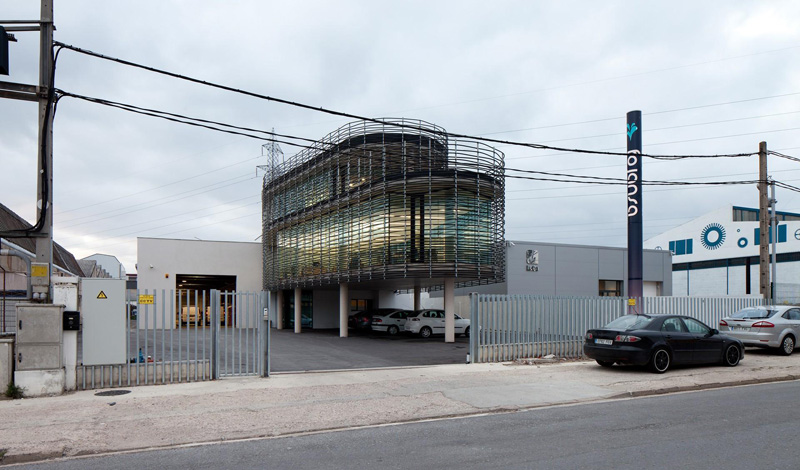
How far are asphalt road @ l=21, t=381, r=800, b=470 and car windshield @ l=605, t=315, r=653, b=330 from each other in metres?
4.35

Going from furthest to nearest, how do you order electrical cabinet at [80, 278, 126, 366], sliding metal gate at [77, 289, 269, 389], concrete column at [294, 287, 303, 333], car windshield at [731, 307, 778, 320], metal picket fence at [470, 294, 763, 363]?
concrete column at [294, 287, 303, 333], car windshield at [731, 307, 778, 320], metal picket fence at [470, 294, 763, 363], sliding metal gate at [77, 289, 269, 389], electrical cabinet at [80, 278, 126, 366]

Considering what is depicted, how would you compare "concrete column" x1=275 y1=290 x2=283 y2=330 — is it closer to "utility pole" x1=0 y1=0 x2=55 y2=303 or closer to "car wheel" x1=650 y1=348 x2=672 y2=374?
"utility pole" x1=0 y1=0 x2=55 y2=303

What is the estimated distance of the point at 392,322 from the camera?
3005 cm

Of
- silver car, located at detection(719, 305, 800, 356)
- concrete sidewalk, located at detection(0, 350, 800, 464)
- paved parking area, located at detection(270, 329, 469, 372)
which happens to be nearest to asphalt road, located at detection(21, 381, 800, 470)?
concrete sidewalk, located at detection(0, 350, 800, 464)

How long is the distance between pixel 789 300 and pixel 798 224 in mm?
14637

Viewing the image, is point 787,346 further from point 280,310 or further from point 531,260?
point 280,310

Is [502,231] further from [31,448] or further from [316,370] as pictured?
[31,448]

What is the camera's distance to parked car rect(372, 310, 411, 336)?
97.9ft

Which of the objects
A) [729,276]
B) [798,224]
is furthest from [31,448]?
[729,276]

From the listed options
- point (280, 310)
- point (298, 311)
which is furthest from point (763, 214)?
point (280, 310)

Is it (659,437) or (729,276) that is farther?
(729,276)

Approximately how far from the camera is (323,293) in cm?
3784

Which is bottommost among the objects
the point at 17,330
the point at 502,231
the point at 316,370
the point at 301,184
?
the point at 316,370

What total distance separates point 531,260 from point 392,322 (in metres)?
8.19
